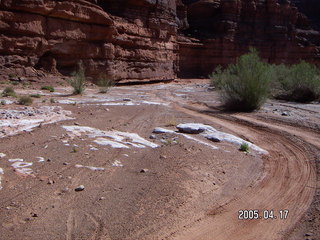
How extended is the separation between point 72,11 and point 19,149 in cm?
1547

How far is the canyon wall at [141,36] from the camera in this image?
1692 centimetres

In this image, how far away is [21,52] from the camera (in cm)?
1684

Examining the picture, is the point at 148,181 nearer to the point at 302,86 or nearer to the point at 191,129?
the point at 191,129

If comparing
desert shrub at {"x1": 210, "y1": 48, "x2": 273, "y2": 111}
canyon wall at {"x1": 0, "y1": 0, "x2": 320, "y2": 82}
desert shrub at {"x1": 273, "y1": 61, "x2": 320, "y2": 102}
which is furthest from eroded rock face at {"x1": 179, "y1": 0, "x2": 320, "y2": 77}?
desert shrub at {"x1": 210, "y1": 48, "x2": 273, "y2": 111}

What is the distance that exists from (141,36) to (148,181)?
70.4 feet

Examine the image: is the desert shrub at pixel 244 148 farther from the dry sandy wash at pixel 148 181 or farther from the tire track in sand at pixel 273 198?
the tire track in sand at pixel 273 198

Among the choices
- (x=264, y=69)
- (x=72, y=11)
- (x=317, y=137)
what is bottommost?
(x=317, y=137)

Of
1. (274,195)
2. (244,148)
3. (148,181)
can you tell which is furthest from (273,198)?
(244,148)

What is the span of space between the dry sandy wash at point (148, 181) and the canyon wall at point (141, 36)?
11278mm

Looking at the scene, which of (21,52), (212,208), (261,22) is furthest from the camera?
(261,22)

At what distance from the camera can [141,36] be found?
24438 mm

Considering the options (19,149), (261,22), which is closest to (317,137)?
(19,149)

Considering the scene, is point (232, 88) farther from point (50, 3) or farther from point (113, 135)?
point (50, 3)

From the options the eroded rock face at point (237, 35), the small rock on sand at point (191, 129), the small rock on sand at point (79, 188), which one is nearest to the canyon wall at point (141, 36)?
the eroded rock face at point (237, 35)
